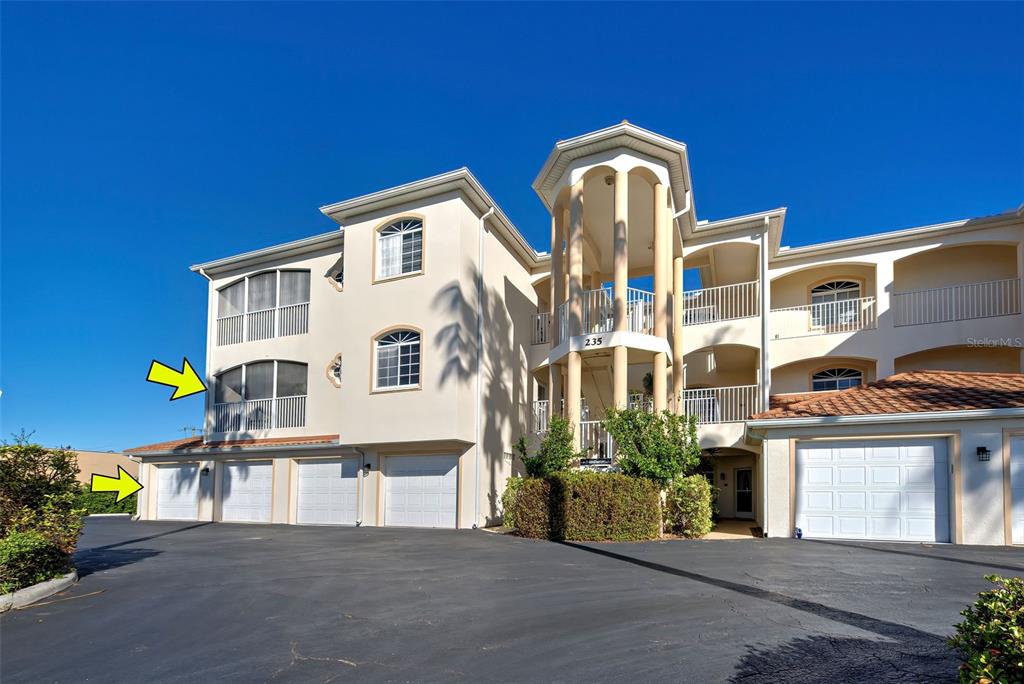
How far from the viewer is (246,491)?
21.8 metres

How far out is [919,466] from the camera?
13.2 m

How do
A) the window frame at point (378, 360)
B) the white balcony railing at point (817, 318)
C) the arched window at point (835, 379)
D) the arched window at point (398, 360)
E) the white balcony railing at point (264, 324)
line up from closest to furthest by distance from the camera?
the window frame at point (378, 360), the arched window at point (398, 360), the white balcony railing at point (817, 318), the arched window at point (835, 379), the white balcony railing at point (264, 324)

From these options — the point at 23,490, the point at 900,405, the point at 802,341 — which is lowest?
the point at 23,490

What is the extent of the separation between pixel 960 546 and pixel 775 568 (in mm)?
5172

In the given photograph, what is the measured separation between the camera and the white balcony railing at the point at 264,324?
71.6 feet

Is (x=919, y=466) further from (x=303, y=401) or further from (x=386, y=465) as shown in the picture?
(x=303, y=401)

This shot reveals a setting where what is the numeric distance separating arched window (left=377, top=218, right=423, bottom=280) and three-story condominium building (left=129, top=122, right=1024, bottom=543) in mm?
59

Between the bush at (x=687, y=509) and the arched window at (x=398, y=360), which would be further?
the arched window at (x=398, y=360)

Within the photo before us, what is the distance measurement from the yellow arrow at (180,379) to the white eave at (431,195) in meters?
7.38

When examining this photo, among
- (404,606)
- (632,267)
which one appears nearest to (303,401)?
(632,267)

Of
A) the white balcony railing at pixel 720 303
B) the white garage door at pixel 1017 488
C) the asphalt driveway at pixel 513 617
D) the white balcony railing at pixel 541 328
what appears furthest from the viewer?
the white balcony railing at pixel 541 328

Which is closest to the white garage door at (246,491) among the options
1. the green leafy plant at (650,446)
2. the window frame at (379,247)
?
the window frame at (379,247)

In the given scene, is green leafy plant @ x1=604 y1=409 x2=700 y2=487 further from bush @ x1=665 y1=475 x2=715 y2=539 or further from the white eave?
the white eave

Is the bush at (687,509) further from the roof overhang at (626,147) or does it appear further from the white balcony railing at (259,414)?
the white balcony railing at (259,414)
